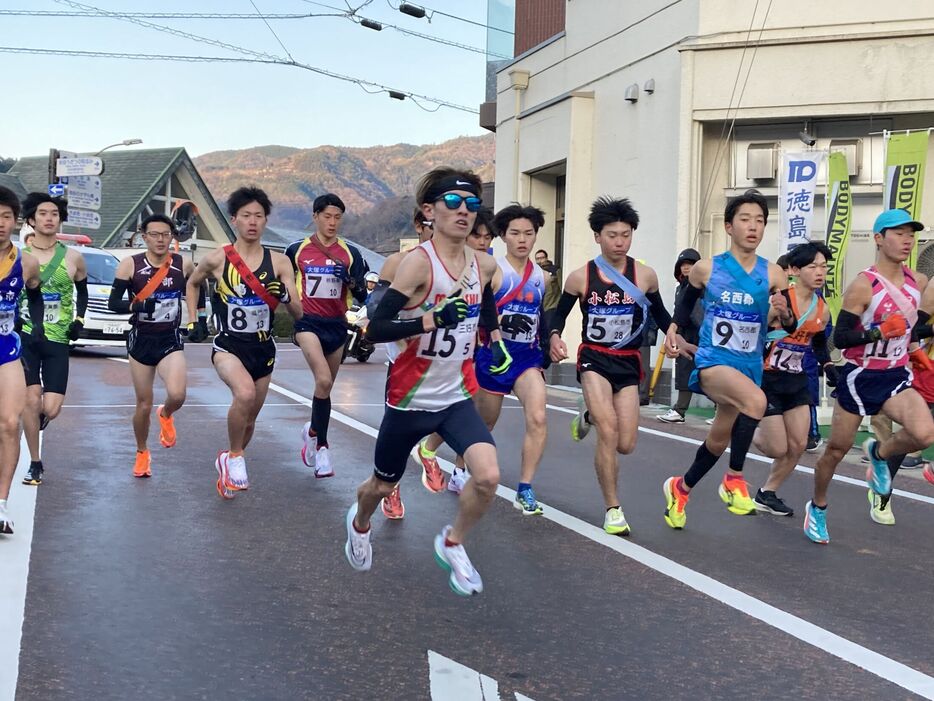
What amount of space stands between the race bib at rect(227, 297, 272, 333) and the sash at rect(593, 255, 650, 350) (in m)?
2.52

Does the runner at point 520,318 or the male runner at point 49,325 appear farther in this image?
the male runner at point 49,325

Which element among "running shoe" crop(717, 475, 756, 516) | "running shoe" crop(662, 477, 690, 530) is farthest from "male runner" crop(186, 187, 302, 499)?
"running shoe" crop(717, 475, 756, 516)

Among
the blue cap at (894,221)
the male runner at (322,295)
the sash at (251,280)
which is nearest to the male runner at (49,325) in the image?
the sash at (251,280)

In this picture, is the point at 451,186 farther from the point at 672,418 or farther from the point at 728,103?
the point at 728,103

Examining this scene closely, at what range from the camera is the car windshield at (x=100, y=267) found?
26.2m

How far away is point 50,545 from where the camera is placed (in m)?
6.75

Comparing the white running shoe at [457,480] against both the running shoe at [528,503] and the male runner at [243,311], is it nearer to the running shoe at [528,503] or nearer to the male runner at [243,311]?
the running shoe at [528,503]

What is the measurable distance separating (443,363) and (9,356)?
112 inches

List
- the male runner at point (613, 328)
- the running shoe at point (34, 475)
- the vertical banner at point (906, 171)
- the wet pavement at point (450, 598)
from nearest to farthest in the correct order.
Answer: the wet pavement at point (450, 598), the male runner at point (613, 328), the running shoe at point (34, 475), the vertical banner at point (906, 171)

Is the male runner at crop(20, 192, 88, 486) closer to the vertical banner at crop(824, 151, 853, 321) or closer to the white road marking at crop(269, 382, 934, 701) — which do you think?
the white road marking at crop(269, 382, 934, 701)

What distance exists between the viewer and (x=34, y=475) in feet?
29.0

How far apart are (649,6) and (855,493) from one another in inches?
560

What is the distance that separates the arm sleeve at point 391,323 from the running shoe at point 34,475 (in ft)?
14.6

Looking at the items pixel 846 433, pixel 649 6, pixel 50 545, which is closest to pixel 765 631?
pixel 846 433
